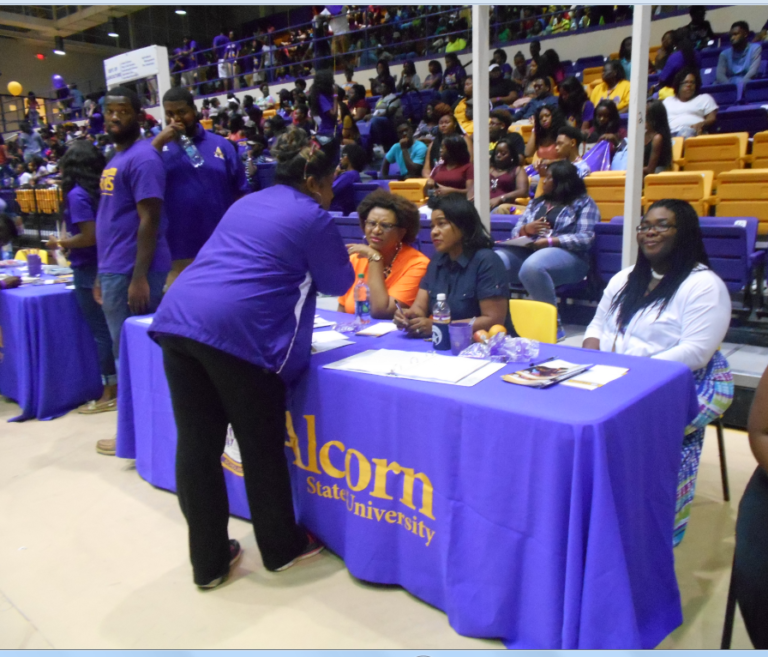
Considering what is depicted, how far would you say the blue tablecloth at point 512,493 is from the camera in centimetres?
150

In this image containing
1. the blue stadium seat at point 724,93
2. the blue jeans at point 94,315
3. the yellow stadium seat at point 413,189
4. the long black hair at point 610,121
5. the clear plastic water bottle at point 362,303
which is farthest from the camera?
the blue stadium seat at point 724,93

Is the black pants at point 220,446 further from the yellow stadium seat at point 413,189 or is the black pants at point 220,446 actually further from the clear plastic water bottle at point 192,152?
the yellow stadium seat at point 413,189

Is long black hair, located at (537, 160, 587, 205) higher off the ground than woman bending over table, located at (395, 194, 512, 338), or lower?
higher

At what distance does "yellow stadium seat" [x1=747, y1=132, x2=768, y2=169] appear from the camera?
17.5 ft

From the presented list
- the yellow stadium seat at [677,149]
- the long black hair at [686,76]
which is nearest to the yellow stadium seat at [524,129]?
the long black hair at [686,76]

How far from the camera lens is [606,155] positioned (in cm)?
547

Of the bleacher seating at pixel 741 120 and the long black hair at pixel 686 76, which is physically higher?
the long black hair at pixel 686 76

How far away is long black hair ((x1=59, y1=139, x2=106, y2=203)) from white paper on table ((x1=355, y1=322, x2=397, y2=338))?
1.89m

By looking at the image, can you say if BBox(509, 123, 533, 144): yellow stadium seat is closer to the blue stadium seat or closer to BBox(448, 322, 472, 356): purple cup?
the blue stadium seat

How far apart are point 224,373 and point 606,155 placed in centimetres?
459

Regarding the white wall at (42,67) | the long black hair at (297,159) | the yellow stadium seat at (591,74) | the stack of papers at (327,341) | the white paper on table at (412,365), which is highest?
the white wall at (42,67)

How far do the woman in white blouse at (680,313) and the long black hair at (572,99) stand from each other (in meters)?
4.87

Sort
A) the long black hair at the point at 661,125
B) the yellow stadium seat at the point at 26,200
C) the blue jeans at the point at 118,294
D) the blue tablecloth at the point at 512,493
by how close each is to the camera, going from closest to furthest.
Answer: the blue tablecloth at the point at 512,493 < the blue jeans at the point at 118,294 < the long black hair at the point at 661,125 < the yellow stadium seat at the point at 26,200

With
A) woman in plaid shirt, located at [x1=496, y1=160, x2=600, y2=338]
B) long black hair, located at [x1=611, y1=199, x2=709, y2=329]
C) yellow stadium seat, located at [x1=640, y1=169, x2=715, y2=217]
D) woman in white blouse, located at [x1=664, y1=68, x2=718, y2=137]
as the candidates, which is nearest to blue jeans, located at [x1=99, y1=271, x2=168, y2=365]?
long black hair, located at [x1=611, y1=199, x2=709, y2=329]
